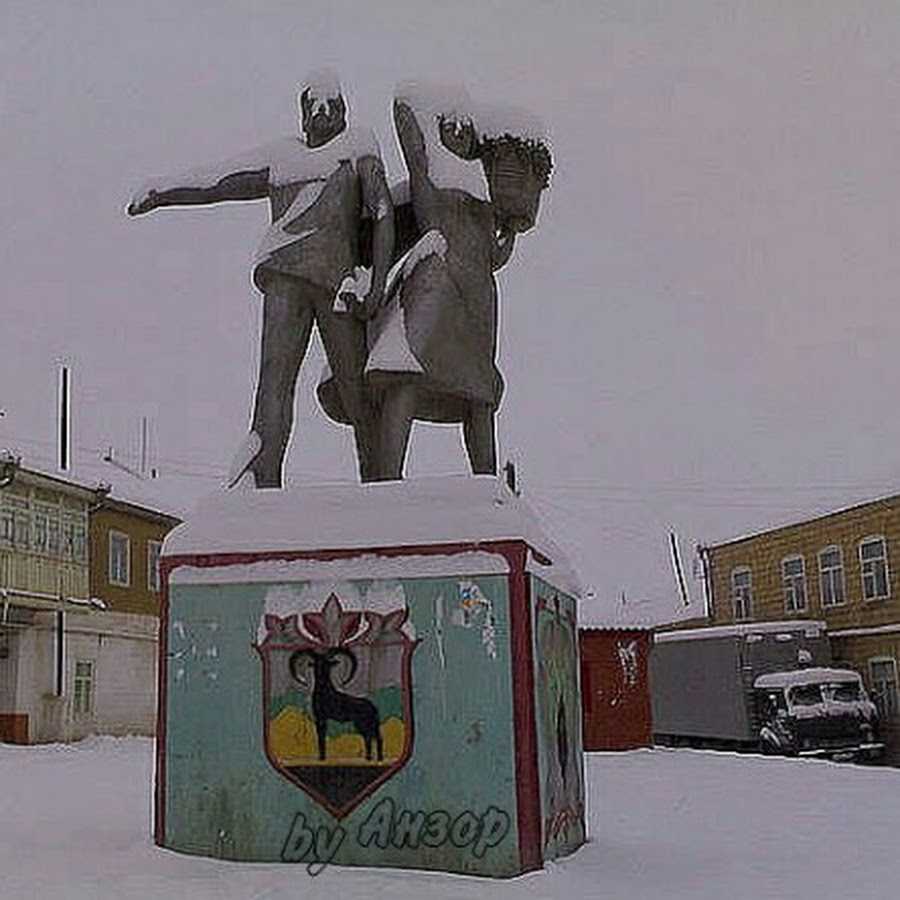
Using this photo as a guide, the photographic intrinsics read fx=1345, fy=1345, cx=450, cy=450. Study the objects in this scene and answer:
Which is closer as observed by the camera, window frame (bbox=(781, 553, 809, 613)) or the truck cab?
the truck cab

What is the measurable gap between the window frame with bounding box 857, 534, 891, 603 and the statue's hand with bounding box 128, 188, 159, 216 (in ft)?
71.7

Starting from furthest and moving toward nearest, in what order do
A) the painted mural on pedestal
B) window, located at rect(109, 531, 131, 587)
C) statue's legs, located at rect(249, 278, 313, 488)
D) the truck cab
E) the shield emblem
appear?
window, located at rect(109, 531, 131, 587), the truck cab, statue's legs, located at rect(249, 278, 313, 488), the painted mural on pedestal, the shield emblem

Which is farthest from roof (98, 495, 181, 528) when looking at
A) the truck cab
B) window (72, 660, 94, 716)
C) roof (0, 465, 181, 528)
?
the truck cab

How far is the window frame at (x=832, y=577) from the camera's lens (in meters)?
28.5

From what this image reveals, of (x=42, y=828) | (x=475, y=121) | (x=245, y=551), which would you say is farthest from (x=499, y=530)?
(x=42, y=828)

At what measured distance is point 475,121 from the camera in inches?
322

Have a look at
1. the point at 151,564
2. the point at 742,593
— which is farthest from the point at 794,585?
the point at 151,564

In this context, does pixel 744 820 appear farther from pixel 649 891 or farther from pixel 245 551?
pixel 245 551

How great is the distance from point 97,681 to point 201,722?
68.4 feet

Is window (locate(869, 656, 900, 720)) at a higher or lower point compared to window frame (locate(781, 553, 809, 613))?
lower

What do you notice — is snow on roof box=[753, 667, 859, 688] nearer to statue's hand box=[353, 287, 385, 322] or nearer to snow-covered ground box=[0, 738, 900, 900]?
snow-covered ground box=[0, 738, 900, 900]

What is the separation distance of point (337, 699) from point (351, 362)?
83.8 inches

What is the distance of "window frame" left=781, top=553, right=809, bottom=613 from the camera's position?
30.1 m

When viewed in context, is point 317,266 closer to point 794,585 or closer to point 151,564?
point 151,564
